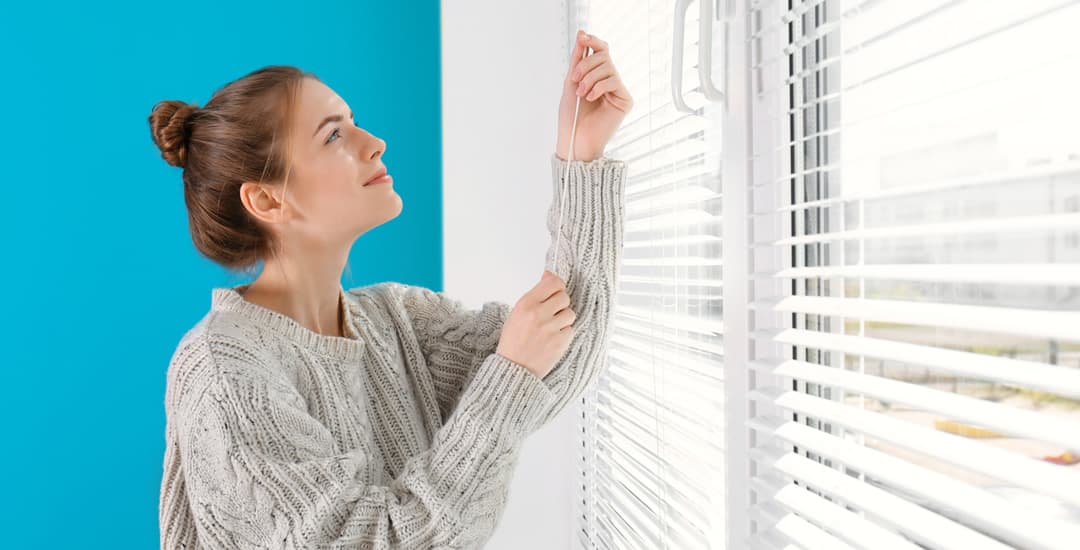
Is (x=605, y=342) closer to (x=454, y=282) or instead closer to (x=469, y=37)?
(x=454, y=282)

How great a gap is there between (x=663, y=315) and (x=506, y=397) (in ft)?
1.28

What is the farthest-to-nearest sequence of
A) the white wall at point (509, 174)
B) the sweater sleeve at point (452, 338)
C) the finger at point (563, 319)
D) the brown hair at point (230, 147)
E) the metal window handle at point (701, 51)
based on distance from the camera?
the white wall at point (509, 174)
the sweater sleeve at point (452, 338)
the brown hair at point (230, 147)
the finger at point (563, 319)
the metal window handle at point (701, 51)

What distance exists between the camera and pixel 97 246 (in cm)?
Answer: 214

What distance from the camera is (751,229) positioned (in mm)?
1001

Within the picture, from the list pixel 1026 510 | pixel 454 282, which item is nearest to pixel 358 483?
pixel 1026 510

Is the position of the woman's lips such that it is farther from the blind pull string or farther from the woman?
the blind pull string

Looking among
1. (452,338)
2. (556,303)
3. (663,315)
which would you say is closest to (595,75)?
(556,303)

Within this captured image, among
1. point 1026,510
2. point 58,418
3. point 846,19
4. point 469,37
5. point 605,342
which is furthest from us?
point 469,37

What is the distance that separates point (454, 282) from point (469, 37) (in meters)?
0.72

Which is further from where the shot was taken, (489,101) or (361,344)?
(489,101)

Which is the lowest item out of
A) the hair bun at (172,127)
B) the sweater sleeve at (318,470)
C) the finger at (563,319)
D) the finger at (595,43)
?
the sweater sleeve at (318,470)

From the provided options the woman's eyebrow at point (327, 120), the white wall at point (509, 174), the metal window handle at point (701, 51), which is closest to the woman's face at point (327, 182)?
the woman's eyebrow at point (327, 120)

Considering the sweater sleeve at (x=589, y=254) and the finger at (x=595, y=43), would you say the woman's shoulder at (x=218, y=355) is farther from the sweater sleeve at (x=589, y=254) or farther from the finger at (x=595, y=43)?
the finger at (x=595, y=43)

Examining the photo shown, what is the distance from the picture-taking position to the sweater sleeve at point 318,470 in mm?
1001
